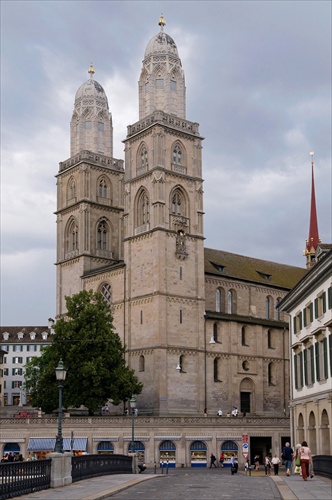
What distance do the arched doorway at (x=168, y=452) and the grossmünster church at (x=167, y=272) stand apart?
42.1 inches

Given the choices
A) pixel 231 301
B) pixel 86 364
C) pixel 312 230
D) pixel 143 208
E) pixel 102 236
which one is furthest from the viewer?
pixel 312 230

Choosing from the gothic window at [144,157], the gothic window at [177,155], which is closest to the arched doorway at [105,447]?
the gothic window at [144,157]

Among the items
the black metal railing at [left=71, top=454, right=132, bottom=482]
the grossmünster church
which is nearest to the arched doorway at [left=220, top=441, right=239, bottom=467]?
the grossmünster church

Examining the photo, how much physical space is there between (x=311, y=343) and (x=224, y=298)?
139 feet

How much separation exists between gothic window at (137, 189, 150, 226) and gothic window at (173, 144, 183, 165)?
15.5 ft

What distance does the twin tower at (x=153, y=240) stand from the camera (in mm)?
78812

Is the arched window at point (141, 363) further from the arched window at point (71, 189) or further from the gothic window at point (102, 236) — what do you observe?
the arched window at point (71, 189)

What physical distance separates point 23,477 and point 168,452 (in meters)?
47.2

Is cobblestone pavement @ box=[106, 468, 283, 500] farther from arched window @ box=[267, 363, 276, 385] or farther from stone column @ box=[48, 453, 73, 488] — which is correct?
arched window @ box=[267, 363, 276, 385]

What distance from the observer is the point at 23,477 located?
25.7 m

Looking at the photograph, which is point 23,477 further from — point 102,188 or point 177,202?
point 102,188

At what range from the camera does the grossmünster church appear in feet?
Result: 259

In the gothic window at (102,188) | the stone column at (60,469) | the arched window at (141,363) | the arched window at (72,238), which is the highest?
the gothic window at (102,188)

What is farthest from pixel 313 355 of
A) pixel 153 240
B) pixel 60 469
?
pixel 153 240
